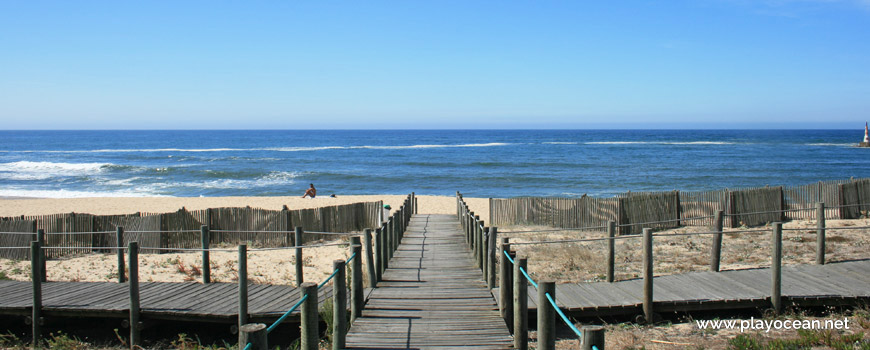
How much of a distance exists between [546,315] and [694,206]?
1582 centimetres

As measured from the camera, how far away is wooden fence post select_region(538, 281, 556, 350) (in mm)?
4758

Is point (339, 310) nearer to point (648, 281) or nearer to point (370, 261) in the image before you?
point (370, 261)

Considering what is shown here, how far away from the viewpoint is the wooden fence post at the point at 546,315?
4758 millimetres

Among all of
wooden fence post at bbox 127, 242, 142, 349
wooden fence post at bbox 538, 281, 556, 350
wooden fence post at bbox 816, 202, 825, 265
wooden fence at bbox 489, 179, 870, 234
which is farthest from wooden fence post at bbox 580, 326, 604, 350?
wooden fence at bbox 489, 179, 870, 234

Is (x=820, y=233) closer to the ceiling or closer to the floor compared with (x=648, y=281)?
closer to the ceiling

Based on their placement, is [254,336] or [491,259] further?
[491,259]

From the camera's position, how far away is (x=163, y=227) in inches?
602

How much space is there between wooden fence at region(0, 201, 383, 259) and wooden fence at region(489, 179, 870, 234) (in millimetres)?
5639

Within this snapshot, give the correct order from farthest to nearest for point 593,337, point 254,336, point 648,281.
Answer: point 648,281, point 254,336, point 593,337

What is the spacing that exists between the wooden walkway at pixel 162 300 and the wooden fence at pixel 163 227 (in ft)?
12.4

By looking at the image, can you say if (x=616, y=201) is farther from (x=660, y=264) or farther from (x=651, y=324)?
(x=651, y=324)

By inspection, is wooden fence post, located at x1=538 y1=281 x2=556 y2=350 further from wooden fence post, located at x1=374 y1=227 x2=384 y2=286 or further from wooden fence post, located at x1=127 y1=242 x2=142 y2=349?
wooden fence post, located at x1=127 y1=242 x2=142 y2=349

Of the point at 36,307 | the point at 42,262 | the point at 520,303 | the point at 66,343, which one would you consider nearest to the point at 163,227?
the point at 42,262

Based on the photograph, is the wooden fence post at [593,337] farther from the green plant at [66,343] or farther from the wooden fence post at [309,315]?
the green plant at [66,343]
